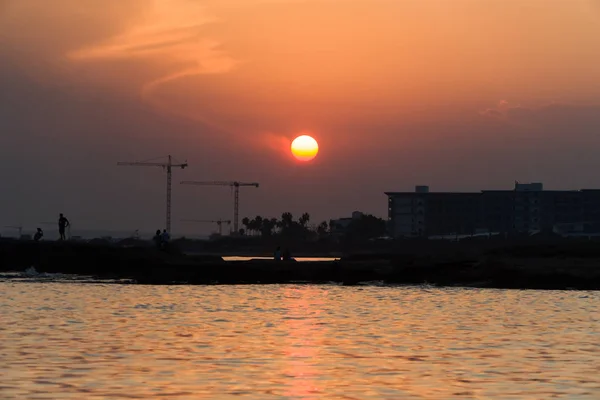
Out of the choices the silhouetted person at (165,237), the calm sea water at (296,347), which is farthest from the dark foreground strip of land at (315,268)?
the calm sea water at (296,347)

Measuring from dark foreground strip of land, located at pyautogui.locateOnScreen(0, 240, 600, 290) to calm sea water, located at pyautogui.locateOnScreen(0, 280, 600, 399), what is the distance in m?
15.9

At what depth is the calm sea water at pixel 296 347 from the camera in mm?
26594

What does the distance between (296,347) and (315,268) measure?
51.0 m

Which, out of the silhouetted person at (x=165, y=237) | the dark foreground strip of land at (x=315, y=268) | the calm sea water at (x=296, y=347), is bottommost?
the calm sea water at (x=296, y=347)

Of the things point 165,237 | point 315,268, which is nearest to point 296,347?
point 315,268

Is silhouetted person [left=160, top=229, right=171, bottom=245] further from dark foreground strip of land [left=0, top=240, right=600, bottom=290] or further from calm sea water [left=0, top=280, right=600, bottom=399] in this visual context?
calm sea water [left=0, top=280, right=600, bottom=399]

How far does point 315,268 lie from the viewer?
8712 centimetres

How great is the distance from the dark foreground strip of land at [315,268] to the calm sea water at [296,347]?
52.1ft

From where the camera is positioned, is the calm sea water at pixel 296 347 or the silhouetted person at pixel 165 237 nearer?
the calm sea water at pixel 296 347

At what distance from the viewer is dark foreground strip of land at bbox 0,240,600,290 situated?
258ft

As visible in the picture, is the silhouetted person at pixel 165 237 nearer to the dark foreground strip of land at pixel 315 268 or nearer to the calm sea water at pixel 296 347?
the dark foreground strip of land at pixel 315 268

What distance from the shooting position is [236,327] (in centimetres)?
4353

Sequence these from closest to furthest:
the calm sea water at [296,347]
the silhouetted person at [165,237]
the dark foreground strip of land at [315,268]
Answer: the calm sea water at [296,347] → the dark foreground strip of land at [315,268] → the silhouetted person at [165,237]

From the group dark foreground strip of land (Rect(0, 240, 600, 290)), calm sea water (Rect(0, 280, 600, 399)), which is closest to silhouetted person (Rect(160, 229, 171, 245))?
dark foreground strip of land (Rect(0, 240, 600, 290))
